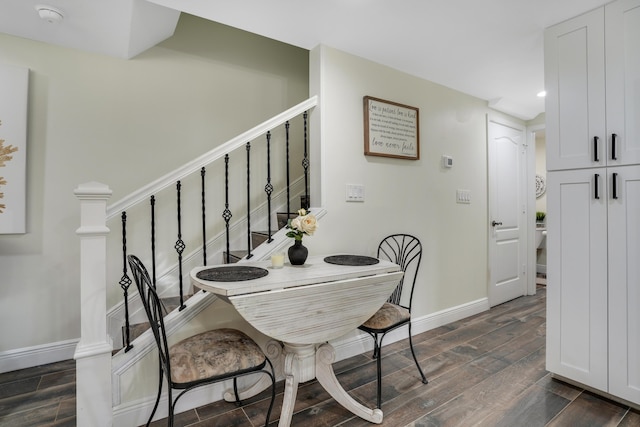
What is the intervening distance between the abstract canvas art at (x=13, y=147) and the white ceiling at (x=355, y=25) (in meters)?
0.32

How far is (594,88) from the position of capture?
174 cm

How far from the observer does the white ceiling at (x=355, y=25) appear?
1.76 meters

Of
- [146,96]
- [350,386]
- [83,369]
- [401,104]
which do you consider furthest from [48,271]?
[401,104]

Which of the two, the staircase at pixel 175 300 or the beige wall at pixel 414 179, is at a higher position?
the beige wall at pixel 414 179

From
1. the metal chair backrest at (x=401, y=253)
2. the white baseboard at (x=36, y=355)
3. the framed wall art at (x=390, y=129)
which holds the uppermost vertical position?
the framed wall art at (x=390, y=129)

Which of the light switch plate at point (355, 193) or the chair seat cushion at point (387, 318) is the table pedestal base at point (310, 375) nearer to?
the chair seat cushion at point (387, 318)

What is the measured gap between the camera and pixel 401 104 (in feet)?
8.26

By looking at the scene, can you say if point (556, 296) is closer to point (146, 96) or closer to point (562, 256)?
point (562, 256)

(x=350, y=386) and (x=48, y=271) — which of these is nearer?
(x=350, y=386)

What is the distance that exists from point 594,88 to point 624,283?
1.07 metres

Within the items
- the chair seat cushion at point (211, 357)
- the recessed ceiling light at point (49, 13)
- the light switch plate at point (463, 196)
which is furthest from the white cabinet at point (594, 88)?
the recessed ceiling light at point (49, 13)

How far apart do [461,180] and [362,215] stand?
1280mm

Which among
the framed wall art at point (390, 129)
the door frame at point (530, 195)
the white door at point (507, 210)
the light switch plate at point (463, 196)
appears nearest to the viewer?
the framed wall art at point (390, 129)

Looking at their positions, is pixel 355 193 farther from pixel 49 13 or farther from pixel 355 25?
pixel 49 13
